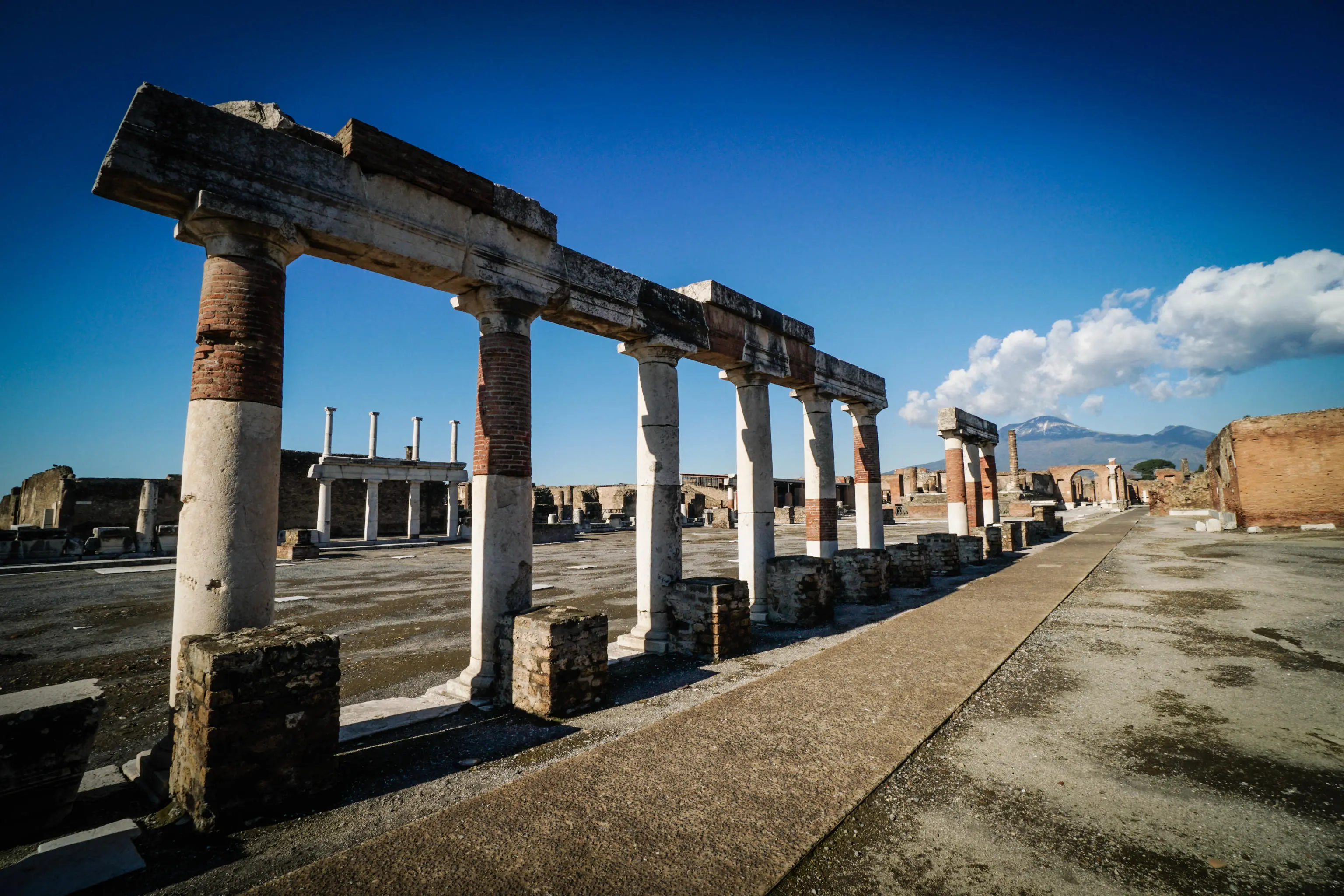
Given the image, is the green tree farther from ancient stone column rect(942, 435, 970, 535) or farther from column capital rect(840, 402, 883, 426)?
column capital rect(840, 402, 883, 426)

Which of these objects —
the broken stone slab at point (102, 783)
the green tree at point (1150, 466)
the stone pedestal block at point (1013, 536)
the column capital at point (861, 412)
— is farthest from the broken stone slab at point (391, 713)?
the green tree at point (1150, 466)

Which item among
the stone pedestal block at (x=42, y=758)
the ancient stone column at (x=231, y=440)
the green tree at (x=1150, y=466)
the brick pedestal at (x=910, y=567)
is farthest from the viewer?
the green tree at (x=1150, y=466)

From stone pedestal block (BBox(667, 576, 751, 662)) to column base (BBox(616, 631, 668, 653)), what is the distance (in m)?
0.06

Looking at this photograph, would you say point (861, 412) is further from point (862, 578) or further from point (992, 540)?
point (992, 540)

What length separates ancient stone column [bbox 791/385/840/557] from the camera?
988 cm

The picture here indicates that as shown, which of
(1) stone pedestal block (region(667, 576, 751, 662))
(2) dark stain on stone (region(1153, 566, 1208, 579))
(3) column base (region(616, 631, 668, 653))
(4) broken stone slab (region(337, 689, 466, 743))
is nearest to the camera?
(4) broken stone slab (region(337, 689, 466, 743))

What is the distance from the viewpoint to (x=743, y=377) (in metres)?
8.67

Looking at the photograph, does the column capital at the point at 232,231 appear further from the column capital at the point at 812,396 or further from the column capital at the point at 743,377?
the column capital at the point at 812,396

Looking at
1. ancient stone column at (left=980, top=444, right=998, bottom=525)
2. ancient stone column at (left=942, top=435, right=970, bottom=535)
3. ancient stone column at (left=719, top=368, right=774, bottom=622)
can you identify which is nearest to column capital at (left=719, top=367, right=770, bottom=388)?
ancient stone column at (left=719, top=368, right=774, bottom=622)

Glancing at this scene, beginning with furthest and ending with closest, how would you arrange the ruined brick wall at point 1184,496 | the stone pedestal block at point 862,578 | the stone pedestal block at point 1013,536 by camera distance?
the ruined brick wall at point 1184,496 → the stone pedestal block at point 1013,536 → the stone pedestal block at point 862,578

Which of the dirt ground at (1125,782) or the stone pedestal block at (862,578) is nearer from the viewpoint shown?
the dirt ground at (1125,782)

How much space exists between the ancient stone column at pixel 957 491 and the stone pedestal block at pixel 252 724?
14575 millimetres

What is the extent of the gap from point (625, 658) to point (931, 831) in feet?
13.5

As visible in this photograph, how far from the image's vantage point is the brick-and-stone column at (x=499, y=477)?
5312mm
